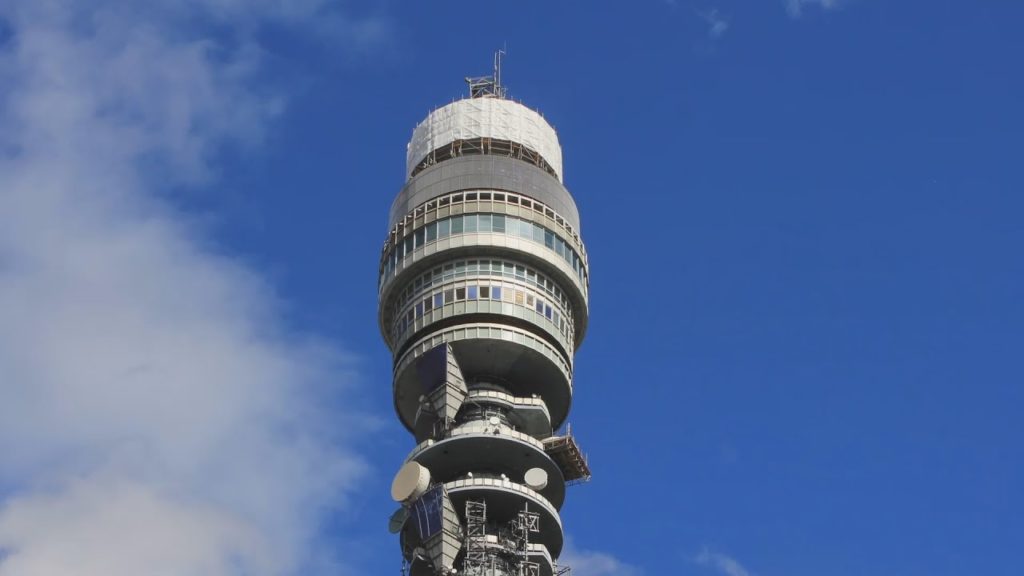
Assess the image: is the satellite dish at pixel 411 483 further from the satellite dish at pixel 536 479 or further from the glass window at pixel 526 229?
the glass window at pixel 526 229

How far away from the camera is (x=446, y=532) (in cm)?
11506

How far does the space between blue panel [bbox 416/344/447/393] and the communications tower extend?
0.42 feet

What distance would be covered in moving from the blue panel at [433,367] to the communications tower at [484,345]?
13cm

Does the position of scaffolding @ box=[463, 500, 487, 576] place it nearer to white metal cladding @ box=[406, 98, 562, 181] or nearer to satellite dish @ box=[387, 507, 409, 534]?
satellite dish @ box=[387, 507, 409, 534]

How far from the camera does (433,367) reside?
123 meters

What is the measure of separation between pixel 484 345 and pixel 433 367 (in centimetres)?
427

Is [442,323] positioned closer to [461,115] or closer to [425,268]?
[425,268]

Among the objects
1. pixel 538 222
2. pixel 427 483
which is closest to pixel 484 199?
pixel 538 222

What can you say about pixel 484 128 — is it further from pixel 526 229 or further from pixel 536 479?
pixel 536 479

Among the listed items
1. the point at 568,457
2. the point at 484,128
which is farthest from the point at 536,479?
the point at 484,128

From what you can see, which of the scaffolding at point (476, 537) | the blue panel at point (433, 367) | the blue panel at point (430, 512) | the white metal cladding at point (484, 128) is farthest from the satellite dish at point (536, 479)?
the white metal cladding at point (484, 128)

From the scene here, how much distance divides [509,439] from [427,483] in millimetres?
6820

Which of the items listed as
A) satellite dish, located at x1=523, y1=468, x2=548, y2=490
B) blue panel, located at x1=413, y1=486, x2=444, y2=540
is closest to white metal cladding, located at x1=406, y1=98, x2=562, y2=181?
satellite dish, located at x1=523, y1=468, x2=548, y2=490

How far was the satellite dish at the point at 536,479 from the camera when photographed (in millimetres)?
118625
